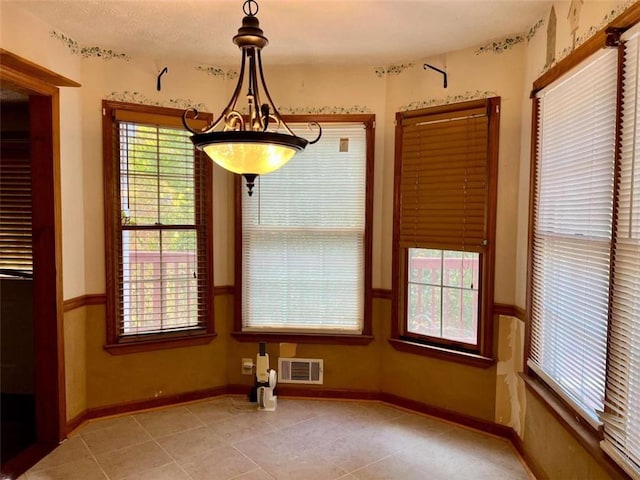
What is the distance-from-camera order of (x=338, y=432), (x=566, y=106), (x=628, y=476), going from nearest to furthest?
(x=628, y=476), (x=566, y=106), (x=338, y=432)

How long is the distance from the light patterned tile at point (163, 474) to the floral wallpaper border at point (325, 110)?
259 cm

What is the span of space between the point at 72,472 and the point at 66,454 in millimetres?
244

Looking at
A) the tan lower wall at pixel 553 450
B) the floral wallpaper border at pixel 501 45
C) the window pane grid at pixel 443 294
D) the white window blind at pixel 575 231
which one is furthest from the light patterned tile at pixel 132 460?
the floral wallpaper border at pixel 501 45

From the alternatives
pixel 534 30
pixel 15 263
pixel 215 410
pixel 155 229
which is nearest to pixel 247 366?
pixel 215 410

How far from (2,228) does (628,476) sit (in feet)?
14.1

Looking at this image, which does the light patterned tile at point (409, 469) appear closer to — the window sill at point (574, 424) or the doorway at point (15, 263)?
the window sill at point (574, 424)

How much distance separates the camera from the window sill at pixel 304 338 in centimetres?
365

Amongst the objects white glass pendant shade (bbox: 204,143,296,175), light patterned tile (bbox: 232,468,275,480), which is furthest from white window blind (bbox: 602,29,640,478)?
light patterned tile (bbox: 232,468,275,480)

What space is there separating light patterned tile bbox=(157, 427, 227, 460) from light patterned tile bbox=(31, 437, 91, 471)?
457 millimetres

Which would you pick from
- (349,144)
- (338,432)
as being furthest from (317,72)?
(338,432)

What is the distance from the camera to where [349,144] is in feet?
11.8

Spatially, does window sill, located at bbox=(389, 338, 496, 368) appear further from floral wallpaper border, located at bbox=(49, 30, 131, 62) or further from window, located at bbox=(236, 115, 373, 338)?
floral wallpaper border, located at bbox=(49, 30, 131, 62)

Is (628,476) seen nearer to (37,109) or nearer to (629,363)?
(629,363)

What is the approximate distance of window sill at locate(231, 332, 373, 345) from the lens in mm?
3652
